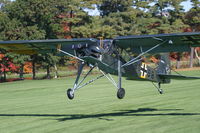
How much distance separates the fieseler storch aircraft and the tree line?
133ft

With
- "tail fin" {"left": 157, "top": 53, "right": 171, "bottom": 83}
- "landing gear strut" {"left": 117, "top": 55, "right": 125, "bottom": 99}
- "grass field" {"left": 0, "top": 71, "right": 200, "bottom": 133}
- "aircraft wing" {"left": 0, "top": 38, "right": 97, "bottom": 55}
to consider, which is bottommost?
"grass field" {"left": 0, "top": 71, "right": 200, "bottom": 133}

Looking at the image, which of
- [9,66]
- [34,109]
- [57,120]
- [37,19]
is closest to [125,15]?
[37,19]

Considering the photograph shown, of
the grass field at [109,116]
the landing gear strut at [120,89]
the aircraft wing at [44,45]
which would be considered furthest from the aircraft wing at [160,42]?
the grass field at [109,116]

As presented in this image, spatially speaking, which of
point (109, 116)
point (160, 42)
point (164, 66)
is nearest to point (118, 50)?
point (160, 42)

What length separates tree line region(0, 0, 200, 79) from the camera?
6047cm

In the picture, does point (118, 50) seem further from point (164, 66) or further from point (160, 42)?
point (164, 66)

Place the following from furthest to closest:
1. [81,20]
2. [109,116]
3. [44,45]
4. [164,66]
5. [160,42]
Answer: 1. [81,20]
2. [164,66]
3. [44,45]
4. [109,116]
5. [160,42]

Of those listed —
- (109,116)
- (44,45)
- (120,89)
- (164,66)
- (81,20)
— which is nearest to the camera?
(120,89)

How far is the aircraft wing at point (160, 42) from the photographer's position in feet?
55.3

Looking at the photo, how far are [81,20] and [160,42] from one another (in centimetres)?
5168

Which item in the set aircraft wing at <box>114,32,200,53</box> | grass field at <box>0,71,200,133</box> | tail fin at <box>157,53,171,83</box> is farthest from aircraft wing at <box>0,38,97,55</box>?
tail fin at <box>157,53,171,83</box>

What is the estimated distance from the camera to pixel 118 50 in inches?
687

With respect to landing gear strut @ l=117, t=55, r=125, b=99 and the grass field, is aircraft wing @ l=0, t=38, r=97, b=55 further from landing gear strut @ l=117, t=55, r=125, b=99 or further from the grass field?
the grass field

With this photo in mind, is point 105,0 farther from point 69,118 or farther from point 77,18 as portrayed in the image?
point 69,118
